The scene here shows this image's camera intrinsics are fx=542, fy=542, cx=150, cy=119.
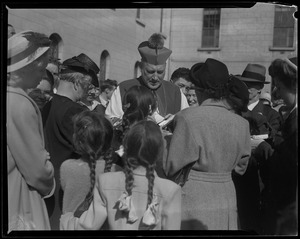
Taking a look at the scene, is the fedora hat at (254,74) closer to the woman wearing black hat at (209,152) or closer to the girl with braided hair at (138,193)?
the woman wearing black hat at (209,152)

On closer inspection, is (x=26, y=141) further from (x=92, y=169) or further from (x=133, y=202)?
(x=133, y=202)

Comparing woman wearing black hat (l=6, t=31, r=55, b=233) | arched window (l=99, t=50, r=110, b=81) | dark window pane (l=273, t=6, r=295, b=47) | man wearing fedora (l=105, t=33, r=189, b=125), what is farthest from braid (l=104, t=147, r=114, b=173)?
dark window pane (l=273, t=6, r=295, b=47)

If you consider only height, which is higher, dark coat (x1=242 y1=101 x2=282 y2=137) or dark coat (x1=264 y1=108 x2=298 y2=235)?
dark coat (x1=242 y1=101 x2=282 y2=137)

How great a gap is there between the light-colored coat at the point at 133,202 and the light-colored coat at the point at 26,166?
0.84 ft

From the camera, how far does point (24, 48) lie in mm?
2584

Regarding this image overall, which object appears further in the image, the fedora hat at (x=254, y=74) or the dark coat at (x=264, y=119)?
the dark coat at (x=264, y=119)

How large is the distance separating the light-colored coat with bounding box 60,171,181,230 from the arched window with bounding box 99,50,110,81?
2.18 ft

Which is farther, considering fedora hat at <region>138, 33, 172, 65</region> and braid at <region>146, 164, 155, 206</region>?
fedora hat at <region>138, 33, 172, 65</region>

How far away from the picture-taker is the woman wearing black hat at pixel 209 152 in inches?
106

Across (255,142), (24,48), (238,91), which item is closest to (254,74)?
(238,91)

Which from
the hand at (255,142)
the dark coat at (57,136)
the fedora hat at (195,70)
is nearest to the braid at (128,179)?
the dark coat at (57,136)

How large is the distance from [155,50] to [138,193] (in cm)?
76

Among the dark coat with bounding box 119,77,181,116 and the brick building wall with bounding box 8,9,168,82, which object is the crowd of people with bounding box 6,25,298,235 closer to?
the brick building wall with bounding box 8,9,168,82

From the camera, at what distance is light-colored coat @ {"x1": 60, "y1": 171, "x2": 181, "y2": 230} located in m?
2.54
